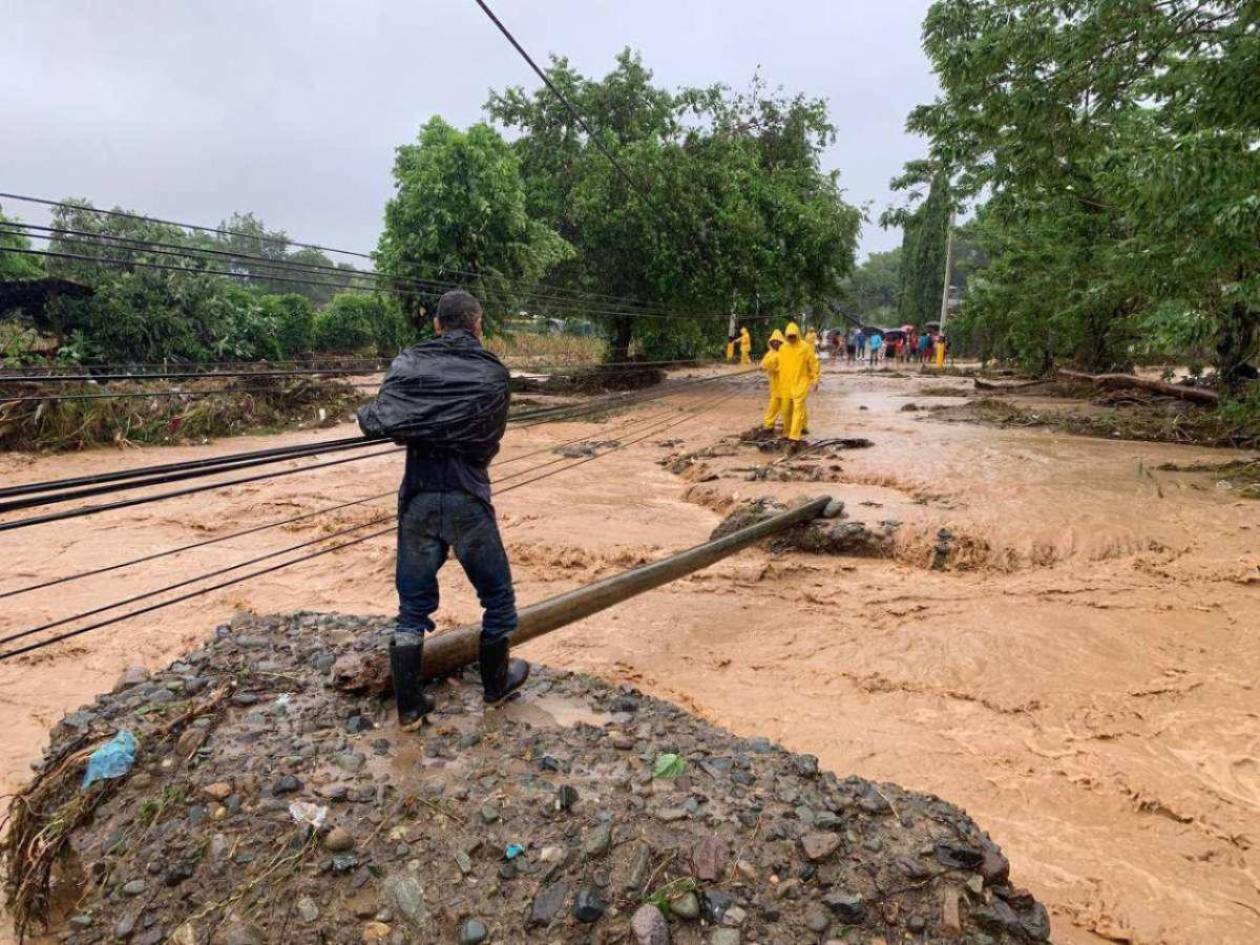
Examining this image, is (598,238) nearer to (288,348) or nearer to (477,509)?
(288,348)

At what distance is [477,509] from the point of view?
9.93 ft

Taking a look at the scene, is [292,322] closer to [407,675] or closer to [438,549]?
[438,549]

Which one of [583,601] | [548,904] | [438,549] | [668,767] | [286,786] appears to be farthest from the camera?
[583,601]

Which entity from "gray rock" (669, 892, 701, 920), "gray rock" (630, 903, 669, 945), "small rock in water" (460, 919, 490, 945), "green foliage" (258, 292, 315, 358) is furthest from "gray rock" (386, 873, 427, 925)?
"green foliage" (258, 292, 315, 358)

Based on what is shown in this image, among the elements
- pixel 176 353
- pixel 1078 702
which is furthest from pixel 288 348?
pixel 1078 702

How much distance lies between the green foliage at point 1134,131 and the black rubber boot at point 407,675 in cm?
695

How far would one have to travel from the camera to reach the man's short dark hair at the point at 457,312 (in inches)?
123

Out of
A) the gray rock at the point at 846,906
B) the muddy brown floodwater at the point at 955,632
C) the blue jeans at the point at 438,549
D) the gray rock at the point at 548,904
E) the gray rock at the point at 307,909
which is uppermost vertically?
the blue jeans at the point at 438,549

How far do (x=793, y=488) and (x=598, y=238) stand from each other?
1170 cm

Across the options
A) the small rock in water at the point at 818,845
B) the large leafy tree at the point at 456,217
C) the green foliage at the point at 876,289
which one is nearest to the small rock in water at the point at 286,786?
the small rock in water at the point at 818,845

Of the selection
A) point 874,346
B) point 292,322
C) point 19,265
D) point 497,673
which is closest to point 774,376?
point 497,673

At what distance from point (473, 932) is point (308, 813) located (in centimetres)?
77

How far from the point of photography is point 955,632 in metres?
4.94

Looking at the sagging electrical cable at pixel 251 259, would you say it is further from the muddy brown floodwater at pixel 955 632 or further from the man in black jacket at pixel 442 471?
the muddy brown floodwater at pixel 955 632
